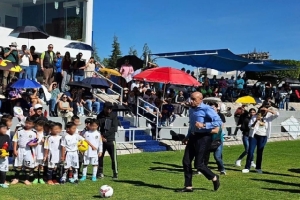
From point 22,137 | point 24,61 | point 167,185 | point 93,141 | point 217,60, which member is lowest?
point 167,185

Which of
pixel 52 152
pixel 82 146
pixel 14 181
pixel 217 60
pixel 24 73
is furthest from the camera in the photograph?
pixel 217 60

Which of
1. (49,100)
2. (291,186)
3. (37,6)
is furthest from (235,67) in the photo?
(291,186)

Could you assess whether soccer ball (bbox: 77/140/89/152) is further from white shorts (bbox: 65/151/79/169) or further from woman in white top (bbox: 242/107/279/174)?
woman in white top (bbox: 242/107/279/174)

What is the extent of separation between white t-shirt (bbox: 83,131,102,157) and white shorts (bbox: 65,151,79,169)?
14.5 inches

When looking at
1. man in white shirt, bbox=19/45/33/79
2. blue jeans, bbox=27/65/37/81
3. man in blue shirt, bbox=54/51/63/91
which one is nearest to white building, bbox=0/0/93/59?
man in blue shirt, bbox=54/51/63/91

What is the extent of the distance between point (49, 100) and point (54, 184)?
7512 mm

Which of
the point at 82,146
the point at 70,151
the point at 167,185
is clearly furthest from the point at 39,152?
the point at 167,185

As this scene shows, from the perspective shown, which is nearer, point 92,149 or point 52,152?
point 52,152

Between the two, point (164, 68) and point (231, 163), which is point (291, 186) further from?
point (164, 68)

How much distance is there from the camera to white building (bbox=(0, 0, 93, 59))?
75.0 ft

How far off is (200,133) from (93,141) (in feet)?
8.73

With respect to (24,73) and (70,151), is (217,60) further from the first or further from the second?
(70,151)

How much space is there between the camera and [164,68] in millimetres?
18062

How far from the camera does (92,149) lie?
10305mm
